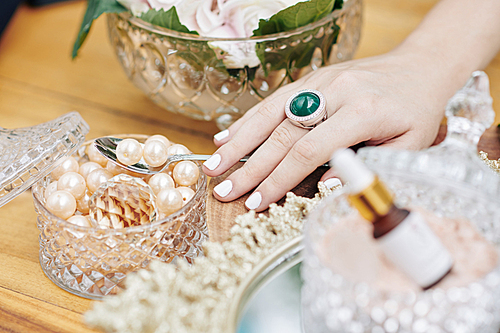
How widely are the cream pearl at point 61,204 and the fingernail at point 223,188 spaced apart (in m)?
0.15

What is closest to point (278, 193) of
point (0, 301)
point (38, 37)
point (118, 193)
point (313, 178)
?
point (313, 178)

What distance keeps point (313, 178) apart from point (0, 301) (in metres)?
0.35

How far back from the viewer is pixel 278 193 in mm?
445

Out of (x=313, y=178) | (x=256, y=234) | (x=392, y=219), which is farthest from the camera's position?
(x=313, y=178)

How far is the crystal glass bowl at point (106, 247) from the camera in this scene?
39cm

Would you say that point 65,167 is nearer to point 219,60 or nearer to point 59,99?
point 219,60

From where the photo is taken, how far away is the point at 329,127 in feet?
1.47

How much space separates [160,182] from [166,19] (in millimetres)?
206

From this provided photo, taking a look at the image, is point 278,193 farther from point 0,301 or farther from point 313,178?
point 0,301

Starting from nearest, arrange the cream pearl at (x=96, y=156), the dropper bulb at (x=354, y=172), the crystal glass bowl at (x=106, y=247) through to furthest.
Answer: the dropper bulb at (x=354, y=172)
the crystal glass bowl at (x=106, y=247)
the cream pearl at (x=96, y=156)

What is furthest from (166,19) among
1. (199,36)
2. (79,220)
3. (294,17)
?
(79,220)

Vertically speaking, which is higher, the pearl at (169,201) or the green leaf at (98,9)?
the green leaf at (98,9)

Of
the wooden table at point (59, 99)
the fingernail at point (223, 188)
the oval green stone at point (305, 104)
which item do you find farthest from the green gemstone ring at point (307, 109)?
the wooden table at point (59, 99)

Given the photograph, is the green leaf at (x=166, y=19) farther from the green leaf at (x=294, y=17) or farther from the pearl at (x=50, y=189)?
the pearl at (x=50, y=189)
